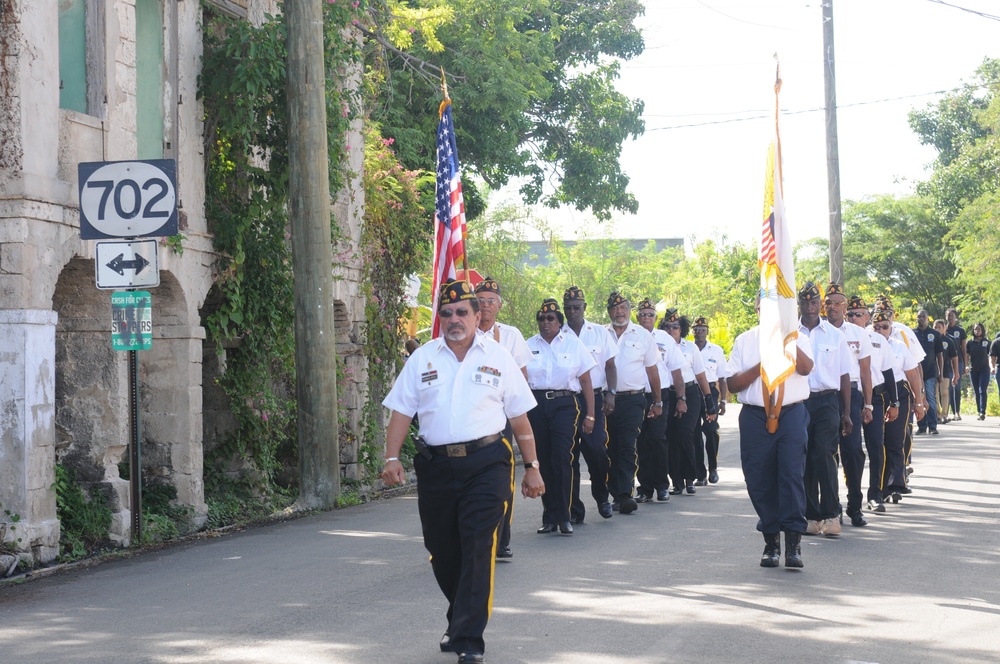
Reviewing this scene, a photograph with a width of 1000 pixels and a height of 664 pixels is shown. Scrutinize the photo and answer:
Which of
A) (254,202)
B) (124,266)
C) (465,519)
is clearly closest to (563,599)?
(465,519)

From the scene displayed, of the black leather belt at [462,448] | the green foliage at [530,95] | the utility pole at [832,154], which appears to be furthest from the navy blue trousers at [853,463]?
the utility pole at [832,154]

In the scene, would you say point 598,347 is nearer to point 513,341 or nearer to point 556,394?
point 556,394

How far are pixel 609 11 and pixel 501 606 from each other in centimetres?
2310

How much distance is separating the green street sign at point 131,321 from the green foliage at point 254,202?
326cm

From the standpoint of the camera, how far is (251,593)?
930cm

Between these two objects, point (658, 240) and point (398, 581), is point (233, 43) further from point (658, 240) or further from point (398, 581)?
point (658, 240)

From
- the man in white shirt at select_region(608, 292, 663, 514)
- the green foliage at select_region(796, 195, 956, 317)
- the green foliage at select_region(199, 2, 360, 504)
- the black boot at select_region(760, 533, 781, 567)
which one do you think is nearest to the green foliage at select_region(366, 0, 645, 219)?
the green foliage at select_region(199, 2, 360, 504)

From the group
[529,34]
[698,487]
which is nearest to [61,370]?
[698,487]

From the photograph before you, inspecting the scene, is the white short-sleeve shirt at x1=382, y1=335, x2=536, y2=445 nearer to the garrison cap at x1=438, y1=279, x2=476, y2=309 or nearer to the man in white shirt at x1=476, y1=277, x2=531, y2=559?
the garrison cap at x1=438, y1=279, x2=476, y2=309

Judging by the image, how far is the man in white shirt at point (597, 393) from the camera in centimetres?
1304

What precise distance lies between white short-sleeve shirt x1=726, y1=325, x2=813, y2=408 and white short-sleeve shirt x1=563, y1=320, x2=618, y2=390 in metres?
2.57

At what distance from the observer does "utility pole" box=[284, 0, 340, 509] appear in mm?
14719

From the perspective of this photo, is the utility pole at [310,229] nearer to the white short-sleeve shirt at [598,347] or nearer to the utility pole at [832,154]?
the white short-sleeve shirt at [598,347]

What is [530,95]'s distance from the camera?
86.1ft
